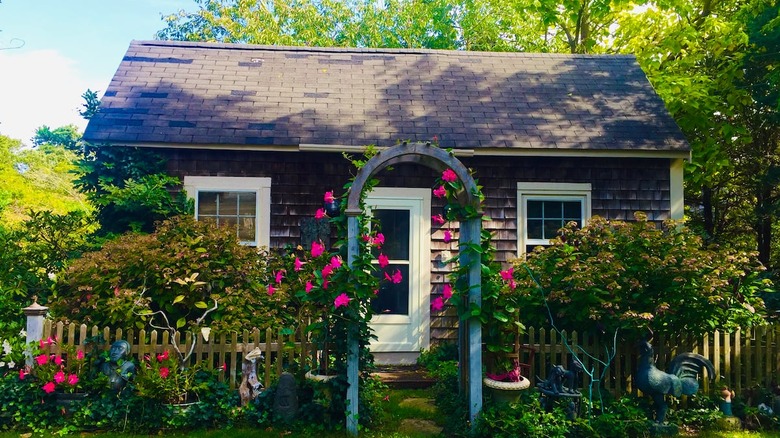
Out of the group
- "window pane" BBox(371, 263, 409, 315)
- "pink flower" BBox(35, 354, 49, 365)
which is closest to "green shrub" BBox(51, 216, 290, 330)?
"pink flower" BBox(35, 354, 49, 365)

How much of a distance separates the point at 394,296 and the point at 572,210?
112 inches

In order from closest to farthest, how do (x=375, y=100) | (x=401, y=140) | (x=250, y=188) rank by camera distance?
(x=401, y=140), (x=250, y=188), (x=375, y=100)

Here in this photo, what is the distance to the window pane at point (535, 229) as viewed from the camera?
26.8 ft

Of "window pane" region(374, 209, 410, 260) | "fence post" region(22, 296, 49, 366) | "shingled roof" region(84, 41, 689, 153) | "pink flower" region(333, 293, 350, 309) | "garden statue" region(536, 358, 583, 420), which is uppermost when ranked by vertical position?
A: "shingled roof" region(84, 41, 689, 153)

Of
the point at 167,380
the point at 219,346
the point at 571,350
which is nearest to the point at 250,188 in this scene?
the point at 219,346

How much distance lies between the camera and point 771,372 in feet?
18.6

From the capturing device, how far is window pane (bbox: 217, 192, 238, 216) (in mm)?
7762

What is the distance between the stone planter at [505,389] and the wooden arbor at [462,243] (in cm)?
11

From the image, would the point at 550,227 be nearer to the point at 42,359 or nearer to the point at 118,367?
the point at 118,367

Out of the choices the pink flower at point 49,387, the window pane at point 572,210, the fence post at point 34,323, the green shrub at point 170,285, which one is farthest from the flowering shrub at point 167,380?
the window pane at point 572,210

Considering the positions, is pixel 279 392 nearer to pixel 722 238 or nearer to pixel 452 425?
pixel 452 425

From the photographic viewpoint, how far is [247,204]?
307 inches

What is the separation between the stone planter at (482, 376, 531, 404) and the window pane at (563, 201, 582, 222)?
12.5 ft

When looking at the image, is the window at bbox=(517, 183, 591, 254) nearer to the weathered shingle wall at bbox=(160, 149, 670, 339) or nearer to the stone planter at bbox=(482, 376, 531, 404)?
the weathered shingle wall at bbox=(160, 149, 670, 339)
